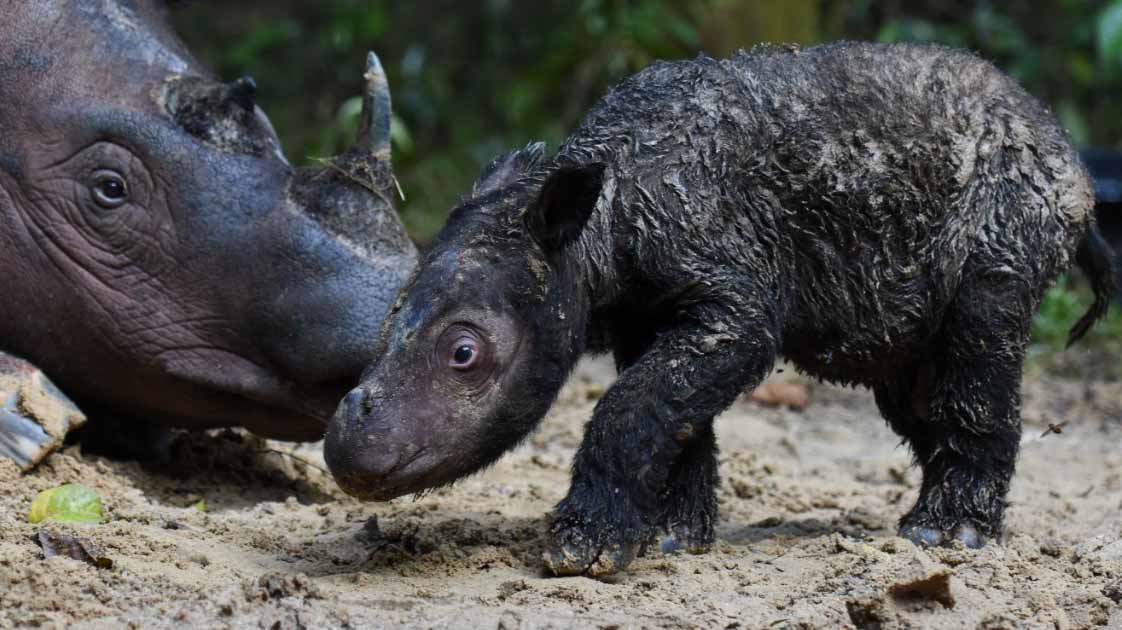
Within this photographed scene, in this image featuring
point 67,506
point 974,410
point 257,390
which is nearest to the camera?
point 67,506

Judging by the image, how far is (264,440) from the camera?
5867 mm

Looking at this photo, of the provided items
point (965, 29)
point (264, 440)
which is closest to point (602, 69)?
point (965, 29)

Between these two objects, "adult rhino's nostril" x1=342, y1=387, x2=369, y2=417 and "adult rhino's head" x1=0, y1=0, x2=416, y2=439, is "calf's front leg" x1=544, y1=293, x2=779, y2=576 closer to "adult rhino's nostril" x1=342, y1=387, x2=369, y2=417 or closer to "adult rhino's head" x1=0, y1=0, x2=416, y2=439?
"adult rhino's nostril" x1=342, y1=387, x2=369, y2=417

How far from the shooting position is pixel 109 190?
207 inches

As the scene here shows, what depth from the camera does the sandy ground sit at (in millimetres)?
3545

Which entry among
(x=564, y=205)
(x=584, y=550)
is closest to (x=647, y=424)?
(x=584, y=550)

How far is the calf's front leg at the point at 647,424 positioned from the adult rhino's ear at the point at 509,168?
648 millimetres

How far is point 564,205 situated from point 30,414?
2.01m

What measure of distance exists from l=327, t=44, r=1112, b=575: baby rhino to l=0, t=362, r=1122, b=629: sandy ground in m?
0.26

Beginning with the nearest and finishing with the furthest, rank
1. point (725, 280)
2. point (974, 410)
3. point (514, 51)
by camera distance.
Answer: point (725, 280) < point (974, 410) < point (514, 51)

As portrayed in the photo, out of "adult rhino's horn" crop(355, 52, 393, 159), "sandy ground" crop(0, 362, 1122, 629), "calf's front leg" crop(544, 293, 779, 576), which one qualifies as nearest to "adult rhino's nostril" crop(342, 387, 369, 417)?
"sandy ground" crop(0, 362, 1122, 629)

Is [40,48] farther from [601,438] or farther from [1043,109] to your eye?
[1043,109]

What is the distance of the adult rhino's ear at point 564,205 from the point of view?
3922 mm

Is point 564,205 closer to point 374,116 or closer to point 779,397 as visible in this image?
point 374,116
